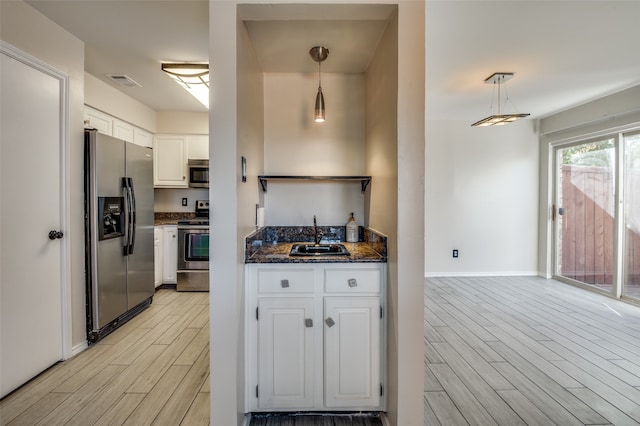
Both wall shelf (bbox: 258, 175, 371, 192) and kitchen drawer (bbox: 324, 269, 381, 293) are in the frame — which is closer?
kitchen drawer (bbox: 324, 269, 381, 293)

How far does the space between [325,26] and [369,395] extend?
90.1 inches

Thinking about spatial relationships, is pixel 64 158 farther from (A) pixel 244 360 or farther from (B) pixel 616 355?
(B) pixel 616 355

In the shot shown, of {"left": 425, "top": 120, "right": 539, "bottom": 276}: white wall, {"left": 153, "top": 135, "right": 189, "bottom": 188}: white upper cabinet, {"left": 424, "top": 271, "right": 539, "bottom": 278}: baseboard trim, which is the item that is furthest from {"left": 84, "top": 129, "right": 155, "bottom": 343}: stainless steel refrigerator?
{"left": 424, "top": 271, "right": 539, "bottom": 278}: baseboard trim

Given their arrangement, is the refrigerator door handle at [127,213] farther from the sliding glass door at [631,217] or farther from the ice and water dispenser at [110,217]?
the sliding glass door at [631,217]

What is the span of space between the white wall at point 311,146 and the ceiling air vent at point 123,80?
69.4 inches

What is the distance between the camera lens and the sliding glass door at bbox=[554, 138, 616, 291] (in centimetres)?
395

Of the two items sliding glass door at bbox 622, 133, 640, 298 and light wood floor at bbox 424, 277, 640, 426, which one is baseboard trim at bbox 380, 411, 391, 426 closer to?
light wood floor at bbox 424, 277, 640, 426

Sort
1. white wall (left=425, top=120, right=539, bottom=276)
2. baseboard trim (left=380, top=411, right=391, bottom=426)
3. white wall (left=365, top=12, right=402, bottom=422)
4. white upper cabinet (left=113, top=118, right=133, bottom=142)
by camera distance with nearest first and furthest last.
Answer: white wall (left=365, top=12, right=402, bottom=422) < baseboard trim (left=380, top=411, right=391, bottom=426) < white upper cabinet (left=113, top=118, right=133, bottom=142) < white wall (left=425, top=120, right=539, bottom=276)

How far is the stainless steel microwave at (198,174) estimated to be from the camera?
4.29 meters

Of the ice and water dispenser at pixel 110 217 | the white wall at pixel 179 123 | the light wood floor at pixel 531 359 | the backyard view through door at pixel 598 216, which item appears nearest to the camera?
the light wood floor at pixel 531 359

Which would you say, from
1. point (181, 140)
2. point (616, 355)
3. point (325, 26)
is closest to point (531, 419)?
point (616, 355)

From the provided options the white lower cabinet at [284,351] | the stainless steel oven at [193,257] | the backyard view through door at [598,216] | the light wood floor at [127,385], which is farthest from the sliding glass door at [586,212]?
the stainless steel oven at [193,257]

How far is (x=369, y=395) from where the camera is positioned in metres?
1.72

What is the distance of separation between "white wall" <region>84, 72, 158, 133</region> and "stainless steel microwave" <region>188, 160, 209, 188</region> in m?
0.80
